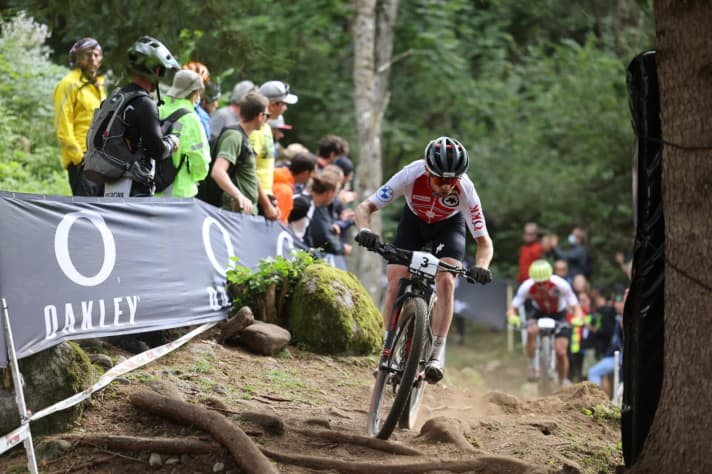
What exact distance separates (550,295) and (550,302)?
13 cm

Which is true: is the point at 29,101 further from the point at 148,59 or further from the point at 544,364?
the point at 544,364

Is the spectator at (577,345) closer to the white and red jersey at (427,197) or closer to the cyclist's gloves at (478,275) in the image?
the white and red jersey at (427,197)

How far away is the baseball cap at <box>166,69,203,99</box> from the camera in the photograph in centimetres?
950

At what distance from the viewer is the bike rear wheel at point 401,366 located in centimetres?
731

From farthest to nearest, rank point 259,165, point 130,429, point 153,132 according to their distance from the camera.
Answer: point 259,165 → point 153,132 → point 130,429

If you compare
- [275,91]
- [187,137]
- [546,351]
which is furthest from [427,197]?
[546,351]

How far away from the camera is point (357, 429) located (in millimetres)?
7848

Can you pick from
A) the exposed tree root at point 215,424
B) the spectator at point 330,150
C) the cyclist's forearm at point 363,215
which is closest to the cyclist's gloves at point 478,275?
the cyclist's forearm at point 363,215

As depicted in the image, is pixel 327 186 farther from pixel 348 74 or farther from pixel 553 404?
pixel 348 74

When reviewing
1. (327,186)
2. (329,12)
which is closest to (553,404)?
(327,186)

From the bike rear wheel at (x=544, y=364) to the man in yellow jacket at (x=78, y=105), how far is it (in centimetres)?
847

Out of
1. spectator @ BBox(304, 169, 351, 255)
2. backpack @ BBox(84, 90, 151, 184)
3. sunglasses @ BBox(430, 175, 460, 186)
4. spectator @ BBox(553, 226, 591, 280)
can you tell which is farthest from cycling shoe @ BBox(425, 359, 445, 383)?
spectator @ BBox(553, 226, 591, 280)

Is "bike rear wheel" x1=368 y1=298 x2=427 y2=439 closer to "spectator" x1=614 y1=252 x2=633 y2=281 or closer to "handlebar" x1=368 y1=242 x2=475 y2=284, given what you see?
"handlebar" x1=368 y1=242 x2=475 y2=284

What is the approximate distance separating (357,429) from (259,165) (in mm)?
4298
